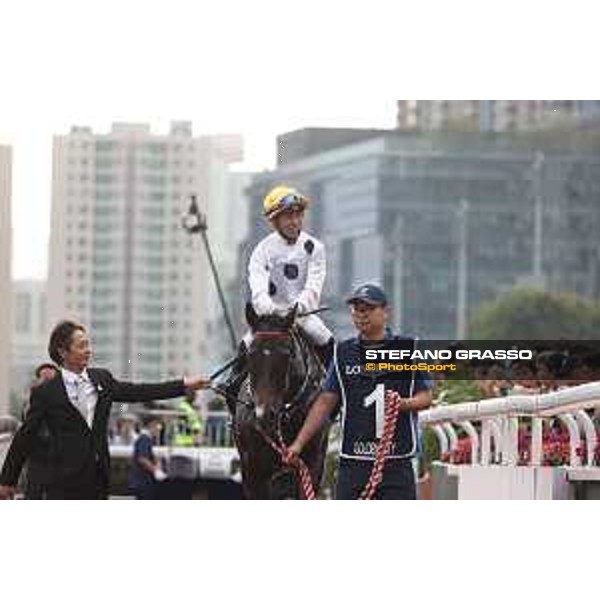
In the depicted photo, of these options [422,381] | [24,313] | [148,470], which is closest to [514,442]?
[422,381]

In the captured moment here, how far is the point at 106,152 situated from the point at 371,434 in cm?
134

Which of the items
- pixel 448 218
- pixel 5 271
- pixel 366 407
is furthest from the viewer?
pixel 366 407

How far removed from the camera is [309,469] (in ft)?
108

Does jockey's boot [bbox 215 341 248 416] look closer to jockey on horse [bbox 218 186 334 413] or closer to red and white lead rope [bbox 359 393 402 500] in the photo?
jockey on horse [bbox 218 186 334 413]

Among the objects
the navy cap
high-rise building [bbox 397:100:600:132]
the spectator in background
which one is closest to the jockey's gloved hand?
the navy cap

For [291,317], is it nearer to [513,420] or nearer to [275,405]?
[275,405]

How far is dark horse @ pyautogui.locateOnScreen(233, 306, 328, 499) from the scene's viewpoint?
3291cm

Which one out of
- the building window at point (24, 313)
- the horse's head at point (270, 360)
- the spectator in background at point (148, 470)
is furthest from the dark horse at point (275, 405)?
the building window at point (24, 313)

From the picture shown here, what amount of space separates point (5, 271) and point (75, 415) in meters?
0.59

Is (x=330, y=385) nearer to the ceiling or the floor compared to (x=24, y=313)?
nearer to the floor

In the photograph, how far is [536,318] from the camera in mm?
32969

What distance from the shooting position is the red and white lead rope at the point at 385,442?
32938 mm

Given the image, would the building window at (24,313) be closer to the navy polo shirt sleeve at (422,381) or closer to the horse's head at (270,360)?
the horse's head at (270,360)

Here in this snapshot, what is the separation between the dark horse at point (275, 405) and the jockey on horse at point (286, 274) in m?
0.03
